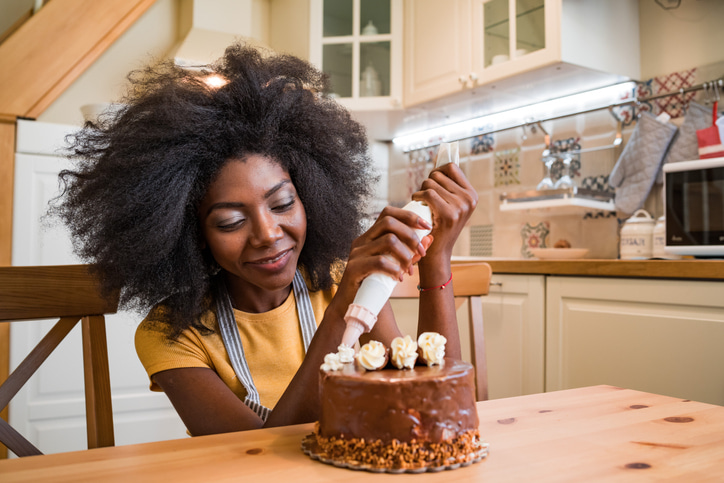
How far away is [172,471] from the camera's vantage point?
1.48 feet

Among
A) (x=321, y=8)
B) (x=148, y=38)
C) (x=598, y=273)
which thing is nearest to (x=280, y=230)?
(x=598, y=273)

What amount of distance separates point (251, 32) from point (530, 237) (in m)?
2.13

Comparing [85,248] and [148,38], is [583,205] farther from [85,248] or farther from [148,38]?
[148,38]

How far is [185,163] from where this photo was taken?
0.89 m

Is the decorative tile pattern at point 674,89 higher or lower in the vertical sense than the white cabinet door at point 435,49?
lower

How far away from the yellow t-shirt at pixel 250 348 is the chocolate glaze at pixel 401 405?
470 mm

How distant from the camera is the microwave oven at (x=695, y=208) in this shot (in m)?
1.74

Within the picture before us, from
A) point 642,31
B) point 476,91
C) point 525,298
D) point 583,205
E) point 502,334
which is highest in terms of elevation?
point 642,31

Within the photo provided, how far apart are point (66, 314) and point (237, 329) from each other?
0.26 metres

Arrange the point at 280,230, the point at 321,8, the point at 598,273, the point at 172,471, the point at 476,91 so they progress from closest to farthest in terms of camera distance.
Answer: the point at 172,471 < the point at 280,230 < the point at 598,273 < the point at 476,91 < the point at 321,8

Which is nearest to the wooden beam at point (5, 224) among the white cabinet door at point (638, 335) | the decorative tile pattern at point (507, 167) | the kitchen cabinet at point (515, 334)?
the kitchen cabinet at point (515, 334)

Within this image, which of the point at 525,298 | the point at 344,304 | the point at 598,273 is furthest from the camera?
the point at 525,298

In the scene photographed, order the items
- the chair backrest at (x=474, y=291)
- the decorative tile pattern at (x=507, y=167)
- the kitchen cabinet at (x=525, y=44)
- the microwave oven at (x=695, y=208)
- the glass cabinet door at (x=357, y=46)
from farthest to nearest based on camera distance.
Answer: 1. the glass cabinet door at (x=357, y=46)
2. the decorative tile pattern at (x=507, y=167)
3. the kitchen cabinet at (x=525, y=44)
4. the microwave oven at (x=695, y=208)
5. the chair backrest at (x=474, y=291)

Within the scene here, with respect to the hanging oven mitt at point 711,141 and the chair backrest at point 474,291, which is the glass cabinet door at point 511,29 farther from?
the chair backrest at point 474,291
